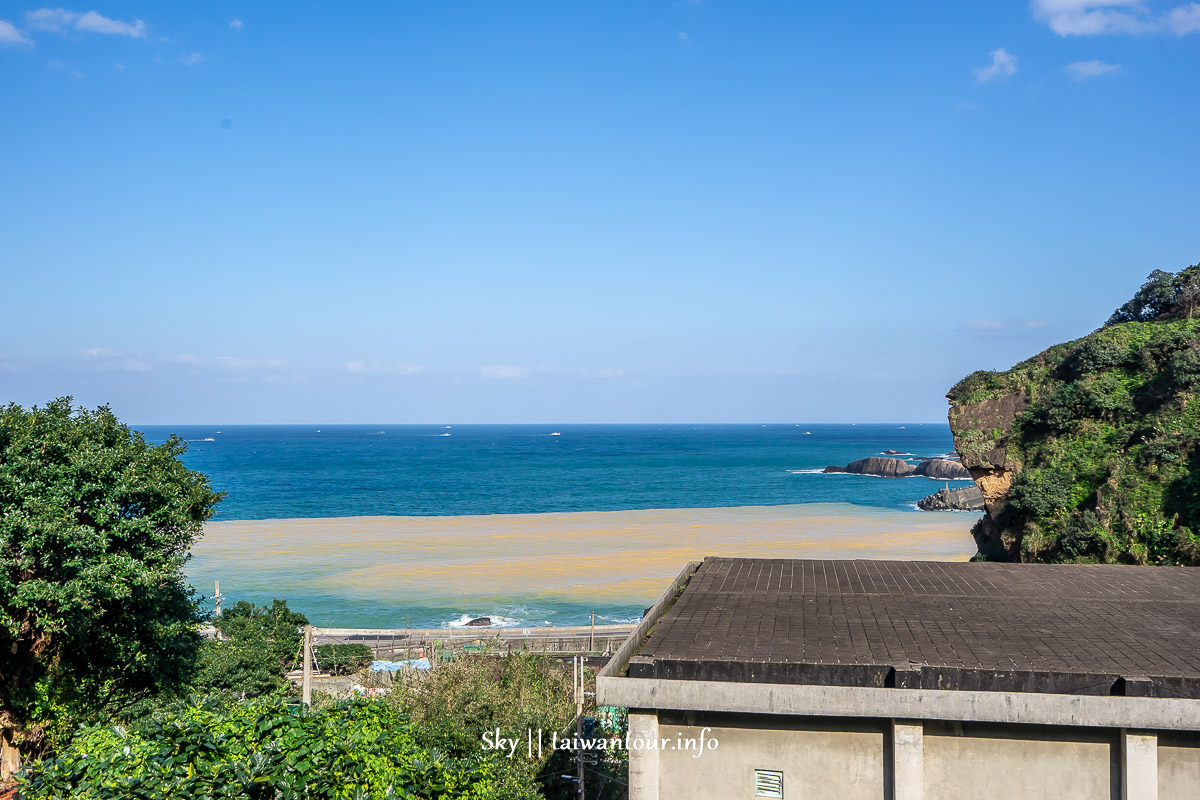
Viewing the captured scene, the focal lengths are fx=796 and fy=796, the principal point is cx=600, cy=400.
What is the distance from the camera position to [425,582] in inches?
1917

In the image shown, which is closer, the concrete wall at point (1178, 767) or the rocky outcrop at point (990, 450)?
the concrete wall at point (1178, 767)

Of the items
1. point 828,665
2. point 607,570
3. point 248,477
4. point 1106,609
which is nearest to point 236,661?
point 828,665

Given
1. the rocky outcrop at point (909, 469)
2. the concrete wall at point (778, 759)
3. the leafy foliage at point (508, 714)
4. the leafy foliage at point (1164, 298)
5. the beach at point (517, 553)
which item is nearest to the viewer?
the concrete wall at point (778, 759)

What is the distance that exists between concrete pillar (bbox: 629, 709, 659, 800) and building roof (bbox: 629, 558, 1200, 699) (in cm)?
61

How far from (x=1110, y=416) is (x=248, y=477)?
132m

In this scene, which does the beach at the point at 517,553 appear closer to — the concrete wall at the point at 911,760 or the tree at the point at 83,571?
the tree at the point at 83,571

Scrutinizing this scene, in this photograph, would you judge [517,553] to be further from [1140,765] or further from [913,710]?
[1140,765]

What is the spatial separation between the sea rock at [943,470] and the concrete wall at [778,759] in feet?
449

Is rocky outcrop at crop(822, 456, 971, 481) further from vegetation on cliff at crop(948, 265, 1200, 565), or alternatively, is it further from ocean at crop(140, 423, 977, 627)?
vegetation on cliff at crop(948, 265, 1200, 565)

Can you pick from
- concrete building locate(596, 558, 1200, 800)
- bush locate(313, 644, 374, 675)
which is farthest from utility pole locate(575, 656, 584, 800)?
bush locate(313, 644, 374, 675)

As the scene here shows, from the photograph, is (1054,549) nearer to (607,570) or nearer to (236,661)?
(236,661)

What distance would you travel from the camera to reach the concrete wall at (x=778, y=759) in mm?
8664

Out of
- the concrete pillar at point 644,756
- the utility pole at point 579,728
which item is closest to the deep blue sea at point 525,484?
the utility pole at point 579,728

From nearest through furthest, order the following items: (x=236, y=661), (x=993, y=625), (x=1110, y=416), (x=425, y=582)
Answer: (x=993, y=625) < (x=236, y=661) < (x=1110, y=416) < (x=425, y=582)
